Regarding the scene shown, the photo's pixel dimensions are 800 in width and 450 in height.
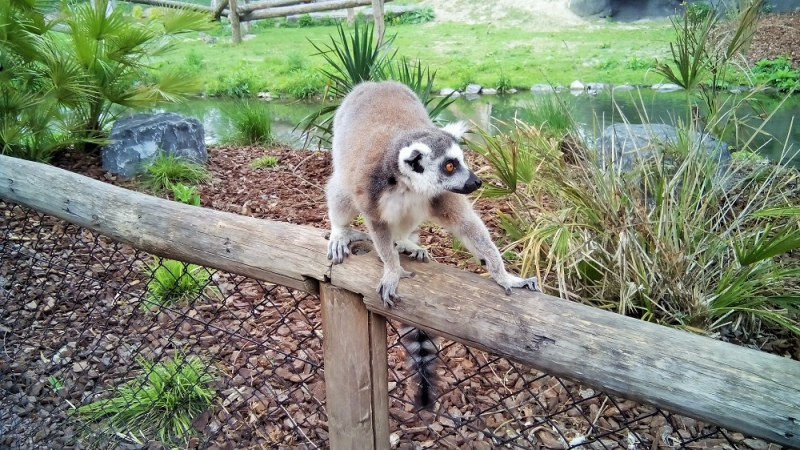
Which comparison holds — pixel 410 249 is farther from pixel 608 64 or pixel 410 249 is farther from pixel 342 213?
pixel 608 64

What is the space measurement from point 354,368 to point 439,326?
32 centimetres

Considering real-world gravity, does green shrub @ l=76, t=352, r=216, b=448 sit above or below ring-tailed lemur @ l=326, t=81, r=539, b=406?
below

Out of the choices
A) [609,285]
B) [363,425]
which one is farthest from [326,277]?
[609,285]

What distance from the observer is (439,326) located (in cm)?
132

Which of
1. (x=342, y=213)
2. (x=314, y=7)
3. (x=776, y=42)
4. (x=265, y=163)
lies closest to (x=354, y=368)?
(x=342, y=213)

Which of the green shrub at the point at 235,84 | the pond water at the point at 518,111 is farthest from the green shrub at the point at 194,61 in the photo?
the pond water at the point at 518,111

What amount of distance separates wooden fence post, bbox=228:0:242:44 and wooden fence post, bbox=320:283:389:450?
43.3ft

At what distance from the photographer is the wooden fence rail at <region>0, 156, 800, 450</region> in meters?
0.91

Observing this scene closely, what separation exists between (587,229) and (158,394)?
251cm

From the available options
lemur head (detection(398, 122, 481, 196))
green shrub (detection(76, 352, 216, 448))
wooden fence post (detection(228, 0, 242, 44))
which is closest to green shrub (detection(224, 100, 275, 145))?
green shrub (detection(76, 352, 216, 448))

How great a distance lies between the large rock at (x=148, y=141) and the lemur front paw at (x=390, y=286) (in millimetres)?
4651

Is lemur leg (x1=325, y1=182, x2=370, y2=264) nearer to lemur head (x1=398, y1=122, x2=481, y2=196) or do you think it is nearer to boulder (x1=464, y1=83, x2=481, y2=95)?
lemur head (x1=398, y1=122, x2=481, y2=196)

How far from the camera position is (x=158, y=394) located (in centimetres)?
254

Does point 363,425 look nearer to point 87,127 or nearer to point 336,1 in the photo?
point 87,127
